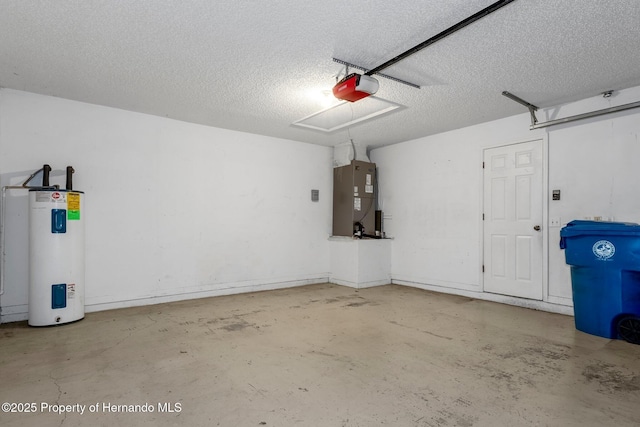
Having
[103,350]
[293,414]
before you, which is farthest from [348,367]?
[103,350]

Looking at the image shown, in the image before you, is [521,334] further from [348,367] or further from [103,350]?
[103,350]

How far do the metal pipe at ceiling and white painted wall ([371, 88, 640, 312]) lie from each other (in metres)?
2.48

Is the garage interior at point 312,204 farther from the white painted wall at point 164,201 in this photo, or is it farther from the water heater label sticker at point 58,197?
the water heater label sticker at point 58,197

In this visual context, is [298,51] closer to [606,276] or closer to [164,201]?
[164,201]

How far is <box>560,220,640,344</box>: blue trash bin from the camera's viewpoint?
2984 millimetres

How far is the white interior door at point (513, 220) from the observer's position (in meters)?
4.20

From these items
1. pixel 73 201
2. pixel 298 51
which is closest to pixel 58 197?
pixel 73 201

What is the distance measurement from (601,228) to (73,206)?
5.24 meters

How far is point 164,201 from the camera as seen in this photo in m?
4.51

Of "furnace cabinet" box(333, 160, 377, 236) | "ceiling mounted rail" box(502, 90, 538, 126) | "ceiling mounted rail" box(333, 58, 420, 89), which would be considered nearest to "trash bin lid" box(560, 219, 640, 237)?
"ceiling mounted rail" box(502, 90, 538, 126)

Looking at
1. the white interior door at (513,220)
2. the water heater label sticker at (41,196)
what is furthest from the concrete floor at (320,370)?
the water heater label sticker at (41,196)

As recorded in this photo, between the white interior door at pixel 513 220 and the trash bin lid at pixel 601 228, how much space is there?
856mm

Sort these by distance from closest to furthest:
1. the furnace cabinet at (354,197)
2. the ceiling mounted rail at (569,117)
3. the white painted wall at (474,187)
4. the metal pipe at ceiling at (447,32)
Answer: the metal pipe at ceiling at (447,32), the ceiling mounted rail at (569,117), the white painted wall at (474,187), the furnace cabinet at (354,197)

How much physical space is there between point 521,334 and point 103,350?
12.4 ft
